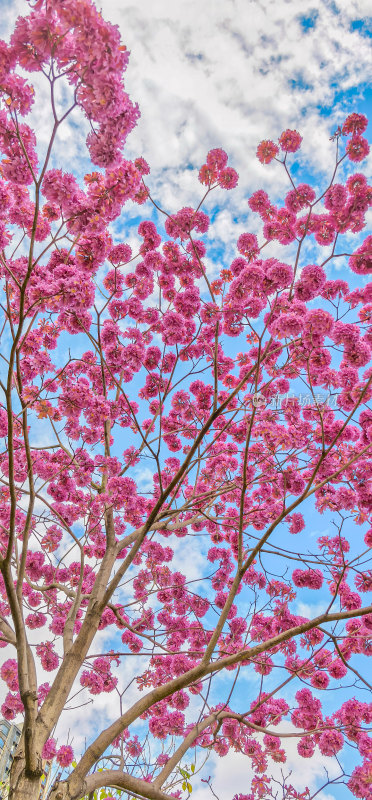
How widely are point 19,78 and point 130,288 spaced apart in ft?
11.5

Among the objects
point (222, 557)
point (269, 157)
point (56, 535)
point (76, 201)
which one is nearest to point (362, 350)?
point (269, 157)

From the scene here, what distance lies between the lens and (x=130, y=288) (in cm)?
626

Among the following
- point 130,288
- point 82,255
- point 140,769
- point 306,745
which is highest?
point 130,288

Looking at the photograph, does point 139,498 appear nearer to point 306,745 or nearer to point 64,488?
point 64,488

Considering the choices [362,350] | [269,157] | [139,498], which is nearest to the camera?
[362,350]

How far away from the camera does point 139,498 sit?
18.9 feet

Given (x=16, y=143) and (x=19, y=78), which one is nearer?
(x=19, y=78)

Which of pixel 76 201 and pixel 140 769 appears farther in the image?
pixel 140 769

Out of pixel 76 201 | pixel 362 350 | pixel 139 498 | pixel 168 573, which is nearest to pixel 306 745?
pixel 168 573

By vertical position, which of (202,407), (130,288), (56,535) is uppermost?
(130,288)

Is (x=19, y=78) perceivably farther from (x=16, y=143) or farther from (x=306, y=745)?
(x=306, y=745)

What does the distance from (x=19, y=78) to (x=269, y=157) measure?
333cm

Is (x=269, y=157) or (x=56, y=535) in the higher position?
(x=269, y=157)

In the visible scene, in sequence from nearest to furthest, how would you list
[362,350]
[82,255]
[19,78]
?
[19,78], [82,255], [362,350]
